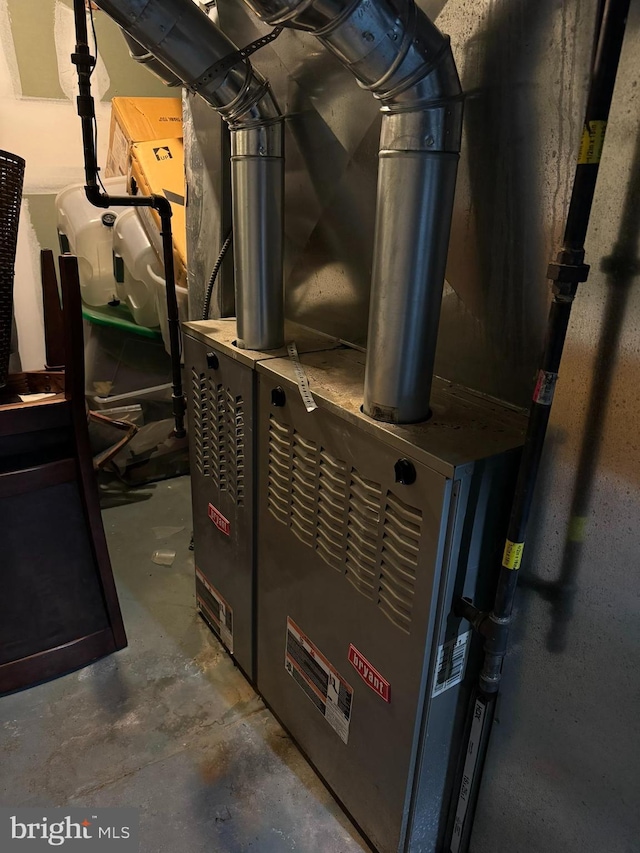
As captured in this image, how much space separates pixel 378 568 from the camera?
1.12m

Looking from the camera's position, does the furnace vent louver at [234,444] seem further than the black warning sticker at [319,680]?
Yes

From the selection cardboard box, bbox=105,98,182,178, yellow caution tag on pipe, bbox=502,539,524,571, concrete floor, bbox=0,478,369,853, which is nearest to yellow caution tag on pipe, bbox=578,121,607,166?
yellow caution tag on pipe, bbox=502,539,524,571

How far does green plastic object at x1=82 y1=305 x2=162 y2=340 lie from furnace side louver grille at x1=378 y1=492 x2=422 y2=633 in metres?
1.92

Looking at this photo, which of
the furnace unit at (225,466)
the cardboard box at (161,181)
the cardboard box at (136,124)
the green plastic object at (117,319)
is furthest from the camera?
the cardboard box at (136,124)

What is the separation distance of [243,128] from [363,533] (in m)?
0.99

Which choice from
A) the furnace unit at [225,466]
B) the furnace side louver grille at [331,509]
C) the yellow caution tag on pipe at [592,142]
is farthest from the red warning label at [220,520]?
the yellow caution tag on pipe at [592,142]

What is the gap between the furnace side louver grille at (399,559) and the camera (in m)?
1.03

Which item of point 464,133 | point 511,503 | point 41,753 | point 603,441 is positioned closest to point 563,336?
point 603,441

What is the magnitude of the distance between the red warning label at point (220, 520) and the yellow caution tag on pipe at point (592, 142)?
4.19ft

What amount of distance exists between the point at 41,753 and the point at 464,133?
5.94ft

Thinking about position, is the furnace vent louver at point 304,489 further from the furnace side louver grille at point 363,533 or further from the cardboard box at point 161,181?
the cardboard box at point 161,181

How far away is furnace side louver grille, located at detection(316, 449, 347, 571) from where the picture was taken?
120 centimetres

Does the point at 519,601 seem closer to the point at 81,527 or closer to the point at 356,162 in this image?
the point at 356,162

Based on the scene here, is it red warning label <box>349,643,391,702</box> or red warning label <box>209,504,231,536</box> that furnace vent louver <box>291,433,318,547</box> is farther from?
red warning label <box>209,504,231,536</box>
